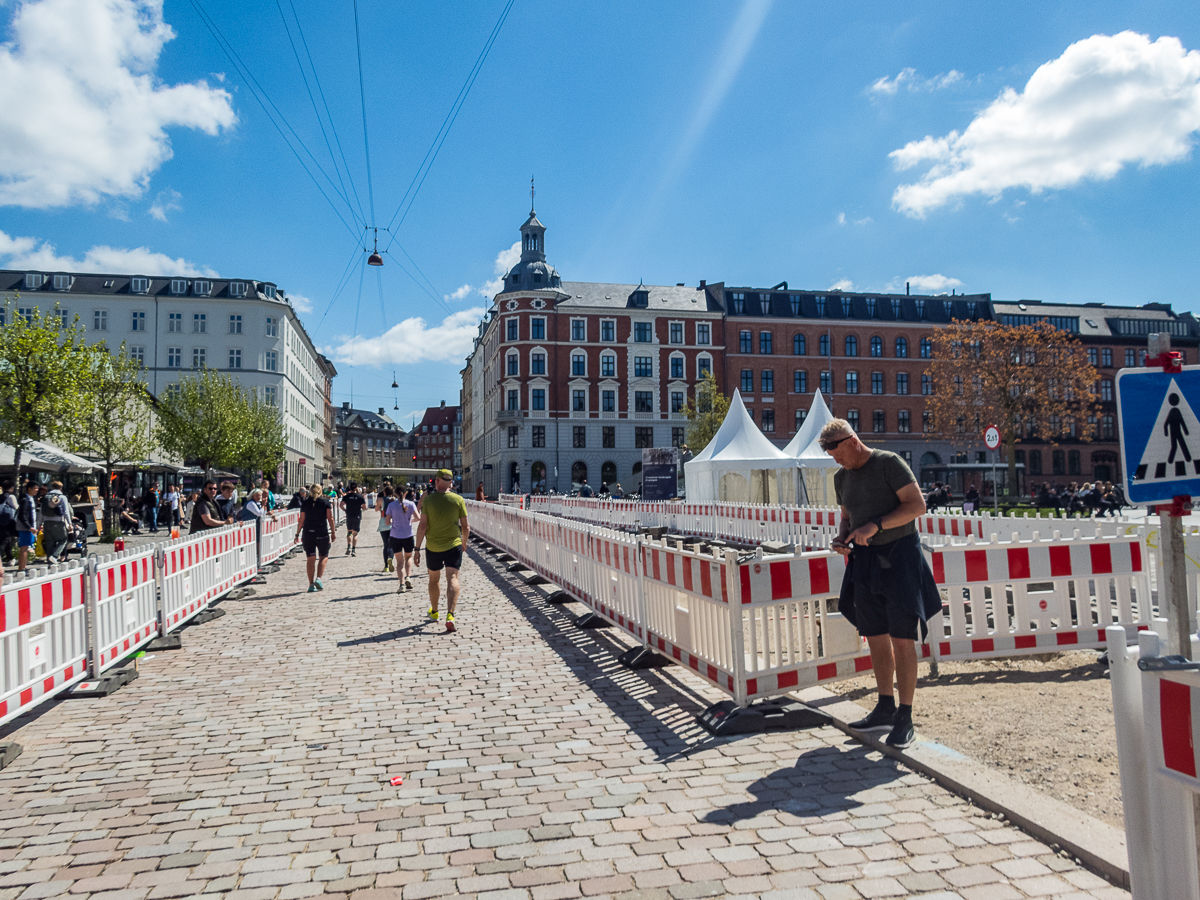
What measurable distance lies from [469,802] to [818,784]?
1.84 m

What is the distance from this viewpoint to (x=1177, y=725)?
6.90 ft

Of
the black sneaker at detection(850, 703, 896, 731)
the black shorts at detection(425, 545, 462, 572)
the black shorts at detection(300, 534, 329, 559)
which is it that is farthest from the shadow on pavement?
the black shorts at detection(300, 534, 329, 559)

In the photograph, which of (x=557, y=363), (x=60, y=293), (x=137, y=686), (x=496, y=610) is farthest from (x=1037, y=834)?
(x=60, y=293)

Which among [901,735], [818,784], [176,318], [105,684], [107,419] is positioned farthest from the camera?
[176,318]

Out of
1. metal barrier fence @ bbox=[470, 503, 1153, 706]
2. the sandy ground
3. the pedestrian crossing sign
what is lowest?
the sandy ground

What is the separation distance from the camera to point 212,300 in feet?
212

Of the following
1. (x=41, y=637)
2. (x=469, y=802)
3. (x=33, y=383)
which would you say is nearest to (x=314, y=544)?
(x=41, y=637)

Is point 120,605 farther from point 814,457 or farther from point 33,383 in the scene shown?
point 814,457

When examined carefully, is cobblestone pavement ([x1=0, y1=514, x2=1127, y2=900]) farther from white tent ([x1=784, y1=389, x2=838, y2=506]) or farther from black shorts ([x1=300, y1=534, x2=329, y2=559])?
white tent ([x1=784, y1=389, x2=838, y2=506])

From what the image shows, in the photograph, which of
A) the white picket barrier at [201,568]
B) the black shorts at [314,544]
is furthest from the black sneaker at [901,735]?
the black shorts at [314,544]

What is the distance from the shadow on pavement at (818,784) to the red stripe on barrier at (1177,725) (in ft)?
6.41

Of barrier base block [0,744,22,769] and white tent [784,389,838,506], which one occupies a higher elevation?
white tent [784,389,838,506]

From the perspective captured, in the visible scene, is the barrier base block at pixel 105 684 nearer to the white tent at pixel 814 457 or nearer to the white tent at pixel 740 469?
the white tent at pixel 740 469

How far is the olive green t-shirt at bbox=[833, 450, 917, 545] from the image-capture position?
476cm
